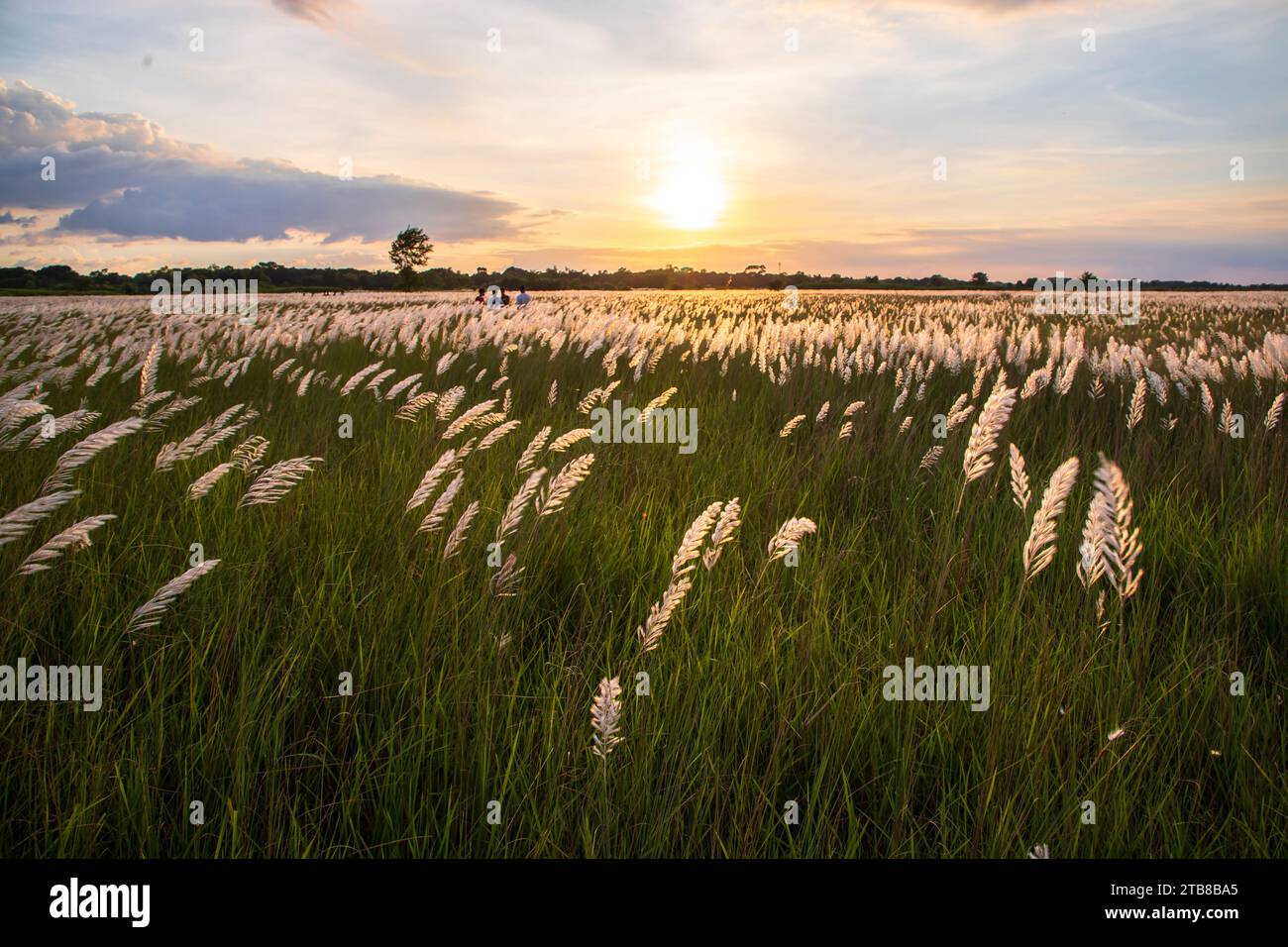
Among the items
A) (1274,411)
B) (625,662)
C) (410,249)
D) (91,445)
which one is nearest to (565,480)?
(625,662)

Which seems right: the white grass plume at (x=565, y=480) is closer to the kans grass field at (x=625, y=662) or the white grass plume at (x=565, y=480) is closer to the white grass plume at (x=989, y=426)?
the kans grass field at (x=625, y=662)

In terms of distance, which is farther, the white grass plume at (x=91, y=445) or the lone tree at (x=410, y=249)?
the lone tree at (x=410, y=249)

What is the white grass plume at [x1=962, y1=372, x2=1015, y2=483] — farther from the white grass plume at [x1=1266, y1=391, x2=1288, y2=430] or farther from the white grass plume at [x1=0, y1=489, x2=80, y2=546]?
the white grass plume at [x1=0, y1=489, x2=80, y2=546]

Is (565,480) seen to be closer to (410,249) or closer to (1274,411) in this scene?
(1274,411)

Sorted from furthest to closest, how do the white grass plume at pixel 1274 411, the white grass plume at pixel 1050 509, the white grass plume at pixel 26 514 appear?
1. the white grass plume at pixel 1274 411
2. the white grass plume at pixel 1050 509
3. the white grass plume at pixel 26 514

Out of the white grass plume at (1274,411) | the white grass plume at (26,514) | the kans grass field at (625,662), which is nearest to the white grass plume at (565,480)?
the kans grass field at (625,662)

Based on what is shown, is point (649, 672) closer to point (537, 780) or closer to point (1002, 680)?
point (537, 780)

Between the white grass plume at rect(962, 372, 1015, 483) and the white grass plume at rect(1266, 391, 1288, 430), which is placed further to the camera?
the white grass plume at rect(1266, 391, 1288, 430)

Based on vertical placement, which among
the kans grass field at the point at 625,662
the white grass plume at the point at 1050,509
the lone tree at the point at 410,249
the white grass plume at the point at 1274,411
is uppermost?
the lone tree at the point at 410,249

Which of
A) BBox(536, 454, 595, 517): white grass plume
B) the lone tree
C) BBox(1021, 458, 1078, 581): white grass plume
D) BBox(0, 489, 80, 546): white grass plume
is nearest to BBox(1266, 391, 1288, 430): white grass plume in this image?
BBox(1021, 458, 1078, 581): white grass plume

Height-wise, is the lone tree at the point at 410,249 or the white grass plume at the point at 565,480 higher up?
the lone tree at the point at 410,249

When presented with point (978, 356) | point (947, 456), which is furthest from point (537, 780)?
point (978, 356)

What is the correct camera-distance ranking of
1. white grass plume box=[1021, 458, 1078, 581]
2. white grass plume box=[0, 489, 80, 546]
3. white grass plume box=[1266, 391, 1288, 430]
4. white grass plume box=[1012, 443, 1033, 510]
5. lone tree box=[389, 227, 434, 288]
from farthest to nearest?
lone tree box=[389, 227, 434, 288], white grass plume box=[1266, 391, 1288, 430], white grass plume box=[1012, 443, 1033, 510], white grass plume box=[1021, 458, 1078, 581], white grass plume box=[0, 489, 80, 546]

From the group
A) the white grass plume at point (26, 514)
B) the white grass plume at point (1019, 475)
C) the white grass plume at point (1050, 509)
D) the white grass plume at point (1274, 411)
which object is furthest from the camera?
the white grass plume at point (1274, 411)
